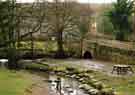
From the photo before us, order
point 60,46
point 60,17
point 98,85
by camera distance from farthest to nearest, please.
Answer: point 60,46
point 60,17
point 98,85

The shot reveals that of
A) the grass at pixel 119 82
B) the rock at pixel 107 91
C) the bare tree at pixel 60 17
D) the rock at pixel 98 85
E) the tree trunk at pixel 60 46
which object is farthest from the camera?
the tree trunk at pixel 60 46

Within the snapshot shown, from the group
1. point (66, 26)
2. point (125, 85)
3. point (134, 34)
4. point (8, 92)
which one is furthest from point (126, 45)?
point (8, 92)

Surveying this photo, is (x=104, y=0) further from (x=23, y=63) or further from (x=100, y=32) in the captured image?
(x=23, y=63)

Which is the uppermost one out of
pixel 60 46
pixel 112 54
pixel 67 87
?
pixel 60 46

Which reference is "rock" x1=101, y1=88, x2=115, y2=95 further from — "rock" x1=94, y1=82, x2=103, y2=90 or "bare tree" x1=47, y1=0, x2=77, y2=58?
"bare tree" x1=47, y1=0, x2=77, y2=58

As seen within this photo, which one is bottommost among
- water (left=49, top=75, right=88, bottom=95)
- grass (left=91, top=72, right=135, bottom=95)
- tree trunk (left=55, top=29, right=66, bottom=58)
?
water (left=49, top=75, right=88, bottom=95)

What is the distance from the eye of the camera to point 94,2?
128 feet

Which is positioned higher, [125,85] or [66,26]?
[66,26]

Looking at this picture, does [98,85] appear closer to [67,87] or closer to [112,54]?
[67,87]

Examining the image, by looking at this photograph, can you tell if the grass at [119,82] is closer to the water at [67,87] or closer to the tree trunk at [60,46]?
the water at [67,87]

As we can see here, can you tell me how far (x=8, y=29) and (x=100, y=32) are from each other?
37.8 feet

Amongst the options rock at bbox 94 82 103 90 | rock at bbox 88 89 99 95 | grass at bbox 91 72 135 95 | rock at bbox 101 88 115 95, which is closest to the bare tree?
grass at bbox 91 72 135 95

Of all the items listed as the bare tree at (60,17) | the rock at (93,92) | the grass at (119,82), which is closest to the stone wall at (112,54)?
the bare tree at (60,17)

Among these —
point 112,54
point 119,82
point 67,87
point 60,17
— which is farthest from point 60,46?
point 67,87
